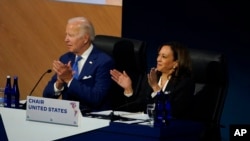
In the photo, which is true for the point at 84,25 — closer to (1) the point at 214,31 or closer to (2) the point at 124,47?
(2) the point at 124,47

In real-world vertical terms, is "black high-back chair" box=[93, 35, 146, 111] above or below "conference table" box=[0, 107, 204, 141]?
above

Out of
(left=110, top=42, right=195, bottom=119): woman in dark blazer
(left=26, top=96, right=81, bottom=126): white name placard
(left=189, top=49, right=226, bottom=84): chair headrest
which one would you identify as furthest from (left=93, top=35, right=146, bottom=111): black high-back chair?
(left=26, top=96, right=81, bottom=126): white name placard

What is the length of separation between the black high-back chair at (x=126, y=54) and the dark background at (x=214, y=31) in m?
1.17

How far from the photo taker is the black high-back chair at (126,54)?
5.21 meters

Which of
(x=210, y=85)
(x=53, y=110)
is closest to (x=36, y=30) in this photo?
(x=210, y=85)

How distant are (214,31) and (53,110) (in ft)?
8.12

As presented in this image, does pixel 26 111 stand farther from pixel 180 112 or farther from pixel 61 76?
pixel 180 112

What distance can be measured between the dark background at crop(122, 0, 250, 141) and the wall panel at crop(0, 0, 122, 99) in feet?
1.21

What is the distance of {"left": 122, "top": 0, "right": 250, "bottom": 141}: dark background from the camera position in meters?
6.08

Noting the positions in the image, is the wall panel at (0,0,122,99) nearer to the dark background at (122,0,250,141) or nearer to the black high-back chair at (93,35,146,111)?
the dark background at (122,0,250,141)

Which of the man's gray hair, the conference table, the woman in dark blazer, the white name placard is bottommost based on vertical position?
the conference table

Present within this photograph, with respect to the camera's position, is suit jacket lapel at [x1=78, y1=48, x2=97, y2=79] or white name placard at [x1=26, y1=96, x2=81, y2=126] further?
suit jacket lapel at [x1=78, y1=48, x2=97, y2=79]

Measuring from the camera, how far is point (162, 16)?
21.3ft

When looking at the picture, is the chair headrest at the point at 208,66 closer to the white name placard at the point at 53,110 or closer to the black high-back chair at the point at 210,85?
the black high-back chair at the point at 210,85
